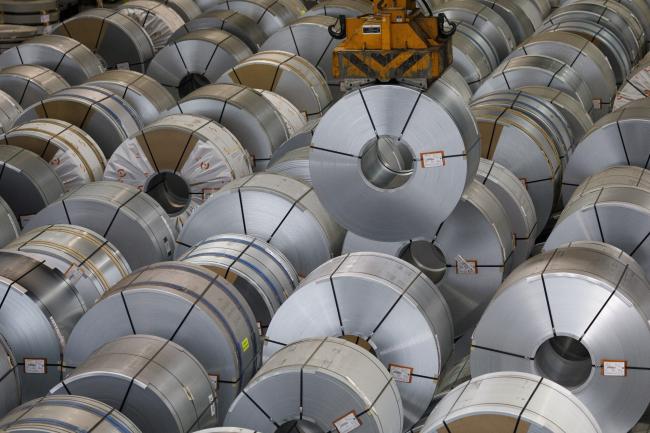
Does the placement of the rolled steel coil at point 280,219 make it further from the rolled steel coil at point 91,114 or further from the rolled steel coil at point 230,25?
the rolled steel coil at point 230,25

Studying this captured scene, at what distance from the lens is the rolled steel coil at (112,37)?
50.7 feet

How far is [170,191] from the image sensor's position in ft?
37.1

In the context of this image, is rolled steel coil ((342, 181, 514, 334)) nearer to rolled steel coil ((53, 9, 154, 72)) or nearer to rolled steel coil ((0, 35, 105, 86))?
rolled steel coil ((0, 35, 105, 86))

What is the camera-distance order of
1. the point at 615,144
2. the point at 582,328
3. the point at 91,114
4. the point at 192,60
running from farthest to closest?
the point at 192,60 → the point at 91,114 → the point at 615,144 → the point at 582,328

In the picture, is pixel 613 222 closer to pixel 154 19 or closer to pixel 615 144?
pixel 615 144

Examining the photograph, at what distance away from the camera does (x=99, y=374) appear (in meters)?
6.93

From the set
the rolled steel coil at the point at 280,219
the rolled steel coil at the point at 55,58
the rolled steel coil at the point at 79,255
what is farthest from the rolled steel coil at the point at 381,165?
the rolled steel coil at the point at 55,58

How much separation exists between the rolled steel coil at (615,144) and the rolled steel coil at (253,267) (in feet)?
9.79

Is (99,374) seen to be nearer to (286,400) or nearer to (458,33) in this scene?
(286,400)

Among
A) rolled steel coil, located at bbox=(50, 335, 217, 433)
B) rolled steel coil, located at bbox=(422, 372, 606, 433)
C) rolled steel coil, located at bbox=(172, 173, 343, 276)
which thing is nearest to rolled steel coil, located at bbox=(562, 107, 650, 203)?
rolled steel coil, located at bbox=(172, 173, 343, 276)

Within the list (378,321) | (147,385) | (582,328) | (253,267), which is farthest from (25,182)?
(582,328)

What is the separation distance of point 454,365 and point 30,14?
1016 cm

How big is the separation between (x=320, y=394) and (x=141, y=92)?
6961mm

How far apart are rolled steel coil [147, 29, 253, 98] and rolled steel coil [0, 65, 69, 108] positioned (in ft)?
4.38
